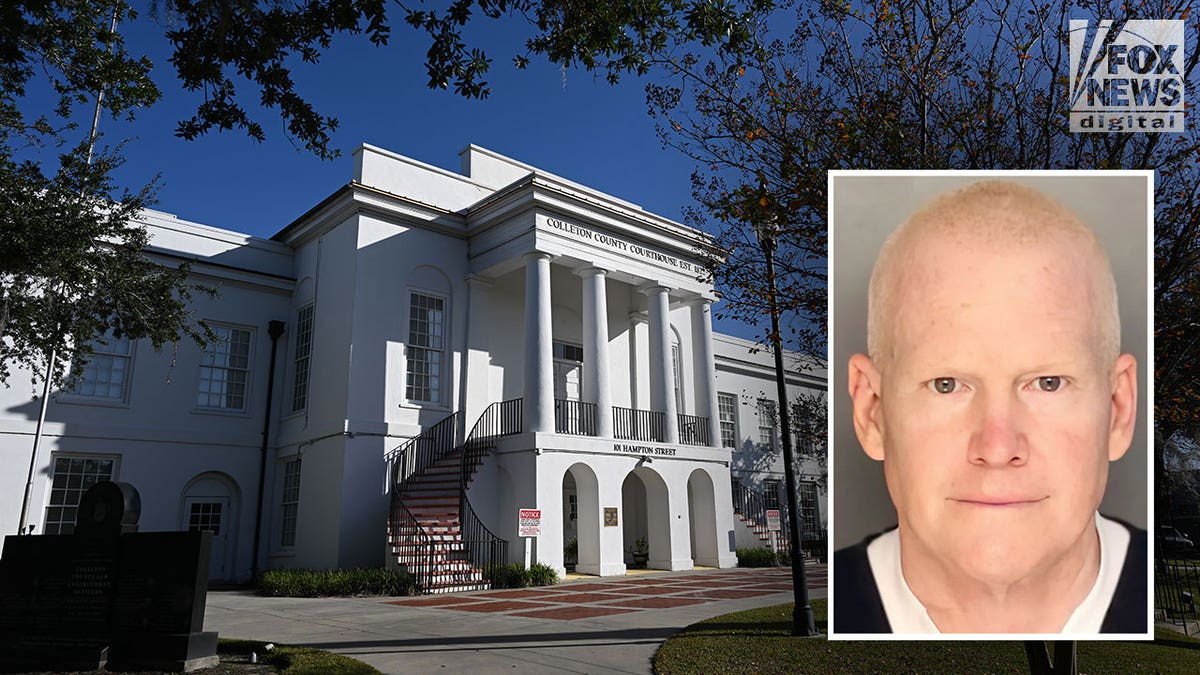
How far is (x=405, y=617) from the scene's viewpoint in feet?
37.6

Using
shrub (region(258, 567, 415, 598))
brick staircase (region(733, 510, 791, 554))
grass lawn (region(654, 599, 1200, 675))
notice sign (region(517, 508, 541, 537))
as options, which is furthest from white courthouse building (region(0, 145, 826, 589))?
grass lawn (region(654, 599, 1200, 675))

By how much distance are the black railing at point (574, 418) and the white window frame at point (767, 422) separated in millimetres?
13531

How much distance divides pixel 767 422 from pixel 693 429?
36.0ft

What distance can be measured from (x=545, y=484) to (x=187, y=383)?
964 cm

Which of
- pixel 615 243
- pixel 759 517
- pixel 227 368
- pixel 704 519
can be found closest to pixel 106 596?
pixel 227 368

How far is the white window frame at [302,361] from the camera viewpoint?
20.8m

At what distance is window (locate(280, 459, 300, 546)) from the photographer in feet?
66.5

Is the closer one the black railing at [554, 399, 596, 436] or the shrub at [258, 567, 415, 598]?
the shrub at [258, 567, 415, 598]

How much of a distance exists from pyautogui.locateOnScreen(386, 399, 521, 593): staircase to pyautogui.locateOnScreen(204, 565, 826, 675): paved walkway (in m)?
1.18

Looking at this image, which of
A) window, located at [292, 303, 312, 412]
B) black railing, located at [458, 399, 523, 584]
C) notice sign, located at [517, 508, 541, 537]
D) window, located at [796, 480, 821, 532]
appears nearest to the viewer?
notice sign, located at [517, 508, 541, 537]

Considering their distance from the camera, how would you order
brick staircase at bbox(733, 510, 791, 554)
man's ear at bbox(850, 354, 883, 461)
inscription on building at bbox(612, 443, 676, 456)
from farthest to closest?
brick staircase at bbox(733, 510, 791, 554)
inscription on building at bbox(612, 443, 676, 456)
man's ear at bbox(850, 354, 883, 461)

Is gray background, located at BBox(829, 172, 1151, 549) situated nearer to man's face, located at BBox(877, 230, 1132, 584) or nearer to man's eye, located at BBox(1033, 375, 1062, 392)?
man's face, located at BBox(877, 230, 1132, 584)

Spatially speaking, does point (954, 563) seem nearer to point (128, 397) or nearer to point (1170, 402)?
point (1170, 402)

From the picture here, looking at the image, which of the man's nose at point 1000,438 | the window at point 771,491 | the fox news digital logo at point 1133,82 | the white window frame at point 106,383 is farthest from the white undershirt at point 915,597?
the window at point 771,491
